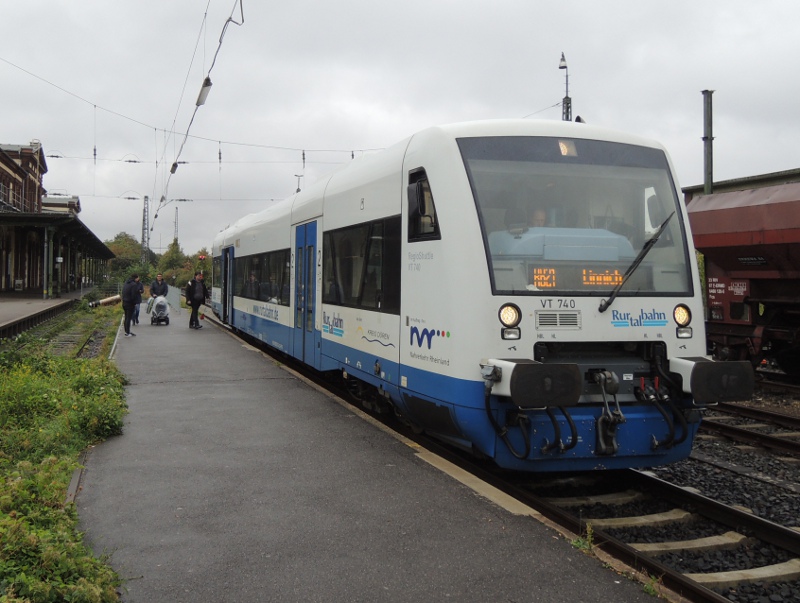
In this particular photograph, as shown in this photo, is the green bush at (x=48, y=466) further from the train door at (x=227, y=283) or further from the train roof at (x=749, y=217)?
the train roof at (x=749, y=217)

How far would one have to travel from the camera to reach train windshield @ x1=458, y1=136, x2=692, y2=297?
5684 mm

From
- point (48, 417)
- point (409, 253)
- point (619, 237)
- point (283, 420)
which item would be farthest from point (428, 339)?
point (48, 417)

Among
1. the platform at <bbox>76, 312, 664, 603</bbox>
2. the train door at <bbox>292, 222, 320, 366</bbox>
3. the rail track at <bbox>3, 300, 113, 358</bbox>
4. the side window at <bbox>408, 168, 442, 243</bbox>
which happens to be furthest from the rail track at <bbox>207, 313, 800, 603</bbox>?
the rail track at <bbox>3, 300, 113, 358</bbox>

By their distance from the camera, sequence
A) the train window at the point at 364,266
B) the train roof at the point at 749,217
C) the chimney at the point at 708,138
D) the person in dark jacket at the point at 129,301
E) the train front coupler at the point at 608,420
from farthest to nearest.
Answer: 1. the person in dark jacket at the point at 129,301
2. the chimney at the point at 708,138
3. the train roof at the point at 749,217
4. the train window at the point at 364,266
5. the train front coupler at the point at 608,420

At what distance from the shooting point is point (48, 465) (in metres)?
5.61

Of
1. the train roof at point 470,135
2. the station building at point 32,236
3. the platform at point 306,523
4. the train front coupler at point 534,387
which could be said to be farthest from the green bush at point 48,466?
the station building at point 32,236

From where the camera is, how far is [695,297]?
19.9 ft

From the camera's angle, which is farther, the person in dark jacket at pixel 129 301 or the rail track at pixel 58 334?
the person in dark jacket at pixel 129 301

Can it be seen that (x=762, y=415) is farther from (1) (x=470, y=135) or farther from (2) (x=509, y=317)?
(1) (x=470, y=135)

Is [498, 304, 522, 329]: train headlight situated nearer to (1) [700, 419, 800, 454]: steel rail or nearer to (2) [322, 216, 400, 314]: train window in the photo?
(2) [322, 216, 400, 314]: train window

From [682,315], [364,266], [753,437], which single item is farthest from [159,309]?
[682,315]

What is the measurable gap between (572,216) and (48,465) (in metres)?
→ 4.51

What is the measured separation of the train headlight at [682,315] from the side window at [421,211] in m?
2.02

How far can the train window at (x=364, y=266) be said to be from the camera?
22.7ft
